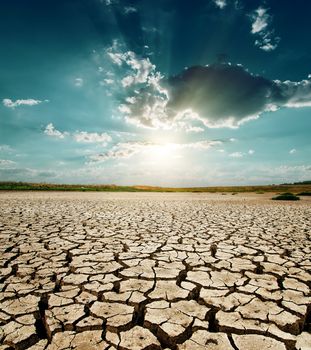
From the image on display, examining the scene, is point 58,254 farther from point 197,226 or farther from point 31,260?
point 197,226

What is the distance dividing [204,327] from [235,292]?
0.67 metres

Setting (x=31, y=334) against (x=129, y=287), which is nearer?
(x=31, y=334)

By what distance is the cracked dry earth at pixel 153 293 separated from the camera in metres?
1.67

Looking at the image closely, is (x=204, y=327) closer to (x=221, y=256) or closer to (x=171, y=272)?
(x=171, y=272)

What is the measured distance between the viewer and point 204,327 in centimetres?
179

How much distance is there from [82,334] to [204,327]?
33.4 inches

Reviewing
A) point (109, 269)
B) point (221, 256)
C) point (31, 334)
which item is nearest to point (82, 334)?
point (31, 334)

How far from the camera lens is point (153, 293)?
2309 millimetres

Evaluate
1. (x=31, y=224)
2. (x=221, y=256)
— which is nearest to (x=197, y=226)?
(x=221, y=256)

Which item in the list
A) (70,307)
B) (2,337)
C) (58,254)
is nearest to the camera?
(2,337)

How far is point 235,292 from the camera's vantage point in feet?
7.64

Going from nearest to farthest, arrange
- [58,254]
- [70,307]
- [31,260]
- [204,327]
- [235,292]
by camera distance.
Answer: [204,327] < [70,307] < [235,292] < [31,260] < [58,254]

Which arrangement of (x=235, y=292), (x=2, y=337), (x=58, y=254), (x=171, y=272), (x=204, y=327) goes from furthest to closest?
(x=58, y=254)
(x=171, y=272)
(x=235, y=292)
(x=204, y=327)
(x=2, y=337)

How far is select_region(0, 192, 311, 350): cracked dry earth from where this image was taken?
1.67 metres
